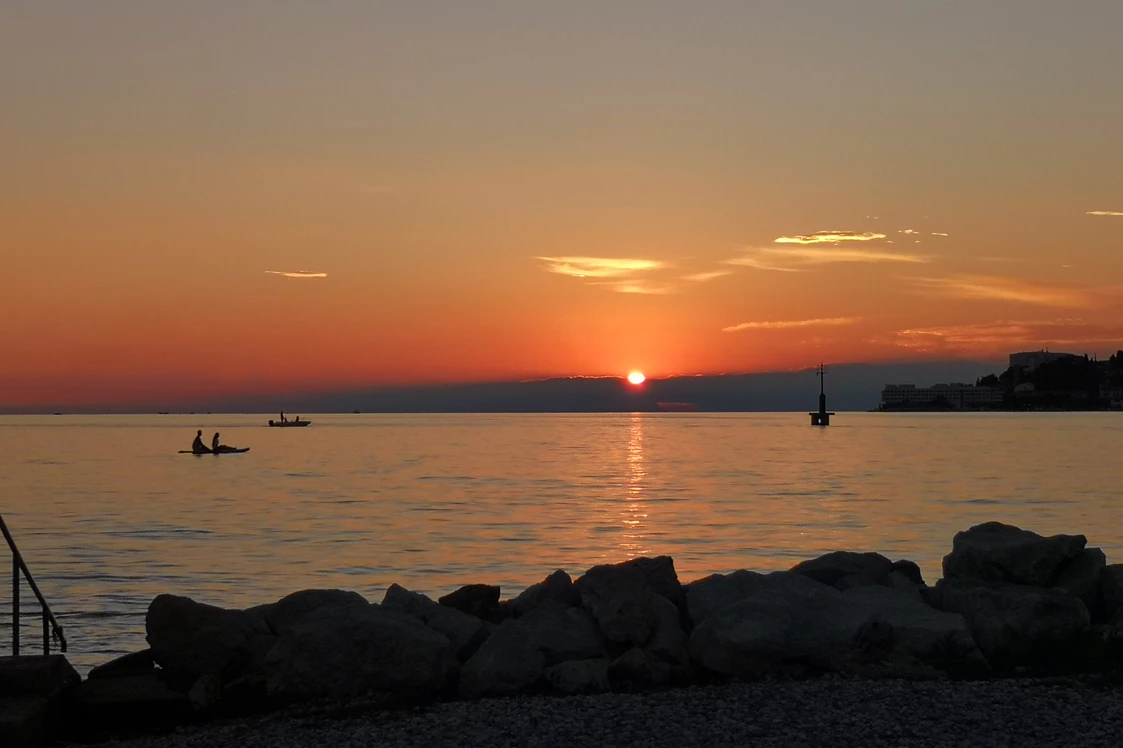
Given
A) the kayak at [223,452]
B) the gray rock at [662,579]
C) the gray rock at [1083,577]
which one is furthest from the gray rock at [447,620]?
the kayak at [223,452]

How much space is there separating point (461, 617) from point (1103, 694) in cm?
692

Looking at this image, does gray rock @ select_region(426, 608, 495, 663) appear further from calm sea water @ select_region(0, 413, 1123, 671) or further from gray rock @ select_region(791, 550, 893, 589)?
calm sea water @ select_region(0, 413, 1123, 671)

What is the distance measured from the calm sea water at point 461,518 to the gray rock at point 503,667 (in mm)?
7053

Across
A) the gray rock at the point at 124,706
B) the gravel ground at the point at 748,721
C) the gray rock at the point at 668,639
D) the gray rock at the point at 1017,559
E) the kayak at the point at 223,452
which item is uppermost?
the gray rock at the point at 1017,559

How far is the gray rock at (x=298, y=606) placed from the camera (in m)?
13.6

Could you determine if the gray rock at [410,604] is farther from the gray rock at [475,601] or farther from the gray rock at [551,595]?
the gray rock at [551,595]

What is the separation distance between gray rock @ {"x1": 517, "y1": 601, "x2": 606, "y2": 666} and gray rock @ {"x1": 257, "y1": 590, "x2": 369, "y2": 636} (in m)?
2.01

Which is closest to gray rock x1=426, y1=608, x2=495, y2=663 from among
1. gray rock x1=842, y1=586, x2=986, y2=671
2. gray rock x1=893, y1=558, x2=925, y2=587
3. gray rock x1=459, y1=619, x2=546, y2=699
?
gray rock x1=459, y1=619, x2=546, y2=699

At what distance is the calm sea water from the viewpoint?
2608cm

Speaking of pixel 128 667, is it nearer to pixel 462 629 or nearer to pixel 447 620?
pixel 447 620

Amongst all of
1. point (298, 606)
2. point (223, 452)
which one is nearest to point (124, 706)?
point (298, 606)

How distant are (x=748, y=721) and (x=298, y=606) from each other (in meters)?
6.09

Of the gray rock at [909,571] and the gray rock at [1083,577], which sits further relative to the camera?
the gray rock at [909,571]

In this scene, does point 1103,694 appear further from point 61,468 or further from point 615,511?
point 61,468
